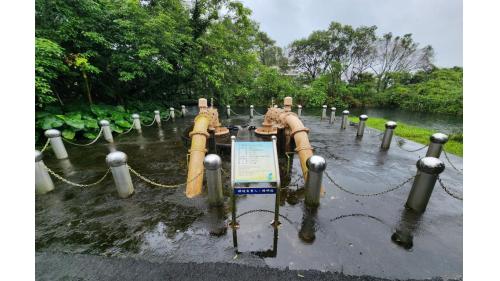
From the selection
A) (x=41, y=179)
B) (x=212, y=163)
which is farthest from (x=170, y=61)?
(x=212, y=163)

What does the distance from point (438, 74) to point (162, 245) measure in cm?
3681

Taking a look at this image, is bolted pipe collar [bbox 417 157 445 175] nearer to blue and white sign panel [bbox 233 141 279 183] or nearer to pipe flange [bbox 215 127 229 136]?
blue and white sign panel [bbox 233 141 279 183]

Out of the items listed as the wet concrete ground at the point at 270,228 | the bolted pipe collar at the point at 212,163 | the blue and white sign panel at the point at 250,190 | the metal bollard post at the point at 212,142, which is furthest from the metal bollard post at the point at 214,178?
the metal bollard post at the point at 212,142

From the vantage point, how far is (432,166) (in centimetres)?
347

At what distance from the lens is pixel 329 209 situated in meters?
4.04

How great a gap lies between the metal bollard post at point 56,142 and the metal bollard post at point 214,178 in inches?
236

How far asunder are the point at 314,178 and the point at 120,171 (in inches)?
160

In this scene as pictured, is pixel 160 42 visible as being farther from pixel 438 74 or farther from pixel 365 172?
pixel 438 74

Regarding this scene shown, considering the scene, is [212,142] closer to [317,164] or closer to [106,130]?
[317,164]

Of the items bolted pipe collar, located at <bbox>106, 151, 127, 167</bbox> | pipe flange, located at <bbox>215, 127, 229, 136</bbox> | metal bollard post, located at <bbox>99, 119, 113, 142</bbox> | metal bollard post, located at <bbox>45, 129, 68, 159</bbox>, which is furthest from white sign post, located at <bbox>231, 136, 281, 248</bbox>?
metal bollard post, located at <bbox>99, 119, 113, 142</bbox>

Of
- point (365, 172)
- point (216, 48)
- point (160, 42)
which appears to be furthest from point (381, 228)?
point (216, 48)

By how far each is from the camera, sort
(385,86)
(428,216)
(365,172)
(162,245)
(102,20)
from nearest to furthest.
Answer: (162,245), (428,216), (365,172), (102,20), (385,86)

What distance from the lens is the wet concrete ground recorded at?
114 inches

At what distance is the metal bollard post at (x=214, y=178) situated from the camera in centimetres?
373
